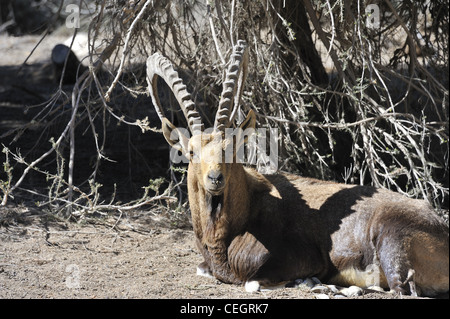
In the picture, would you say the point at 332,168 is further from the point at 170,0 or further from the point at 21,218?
the point at 21,218

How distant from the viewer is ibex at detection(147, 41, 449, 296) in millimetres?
5387

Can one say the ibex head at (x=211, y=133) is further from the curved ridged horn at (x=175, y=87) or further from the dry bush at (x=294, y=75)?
the dry bush at (x=294, y=75)

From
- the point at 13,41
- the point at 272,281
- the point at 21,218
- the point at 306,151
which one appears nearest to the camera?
the point at 272,281

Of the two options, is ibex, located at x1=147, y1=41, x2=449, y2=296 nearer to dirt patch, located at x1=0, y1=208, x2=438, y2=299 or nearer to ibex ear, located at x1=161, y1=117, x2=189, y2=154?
ibex ear, located at x1=161, y1=117, x2=189, y2=154

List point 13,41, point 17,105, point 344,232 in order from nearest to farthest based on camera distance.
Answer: point 344,232, point 17,105, point 13,41

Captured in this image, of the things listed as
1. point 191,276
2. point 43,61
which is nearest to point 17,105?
point 43,61

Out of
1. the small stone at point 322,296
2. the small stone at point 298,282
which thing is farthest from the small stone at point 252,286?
the small stone at point 322,296

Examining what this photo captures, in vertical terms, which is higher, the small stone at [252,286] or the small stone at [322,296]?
the small stone at [252,286]

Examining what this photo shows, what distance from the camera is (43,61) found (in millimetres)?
14500

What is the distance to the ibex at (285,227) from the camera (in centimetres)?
539

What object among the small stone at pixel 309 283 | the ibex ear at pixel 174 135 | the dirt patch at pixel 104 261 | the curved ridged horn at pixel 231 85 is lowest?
the small stone at pixel 309 283

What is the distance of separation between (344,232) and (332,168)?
7.74ft

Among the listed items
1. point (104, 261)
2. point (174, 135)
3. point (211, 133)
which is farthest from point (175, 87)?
point (104, 261)

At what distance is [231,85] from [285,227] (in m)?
1.41
